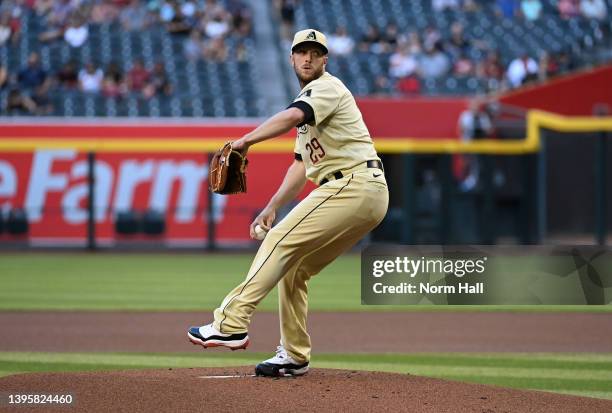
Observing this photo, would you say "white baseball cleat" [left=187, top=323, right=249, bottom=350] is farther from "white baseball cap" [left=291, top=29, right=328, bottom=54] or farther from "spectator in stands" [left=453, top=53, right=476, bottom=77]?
"spectator in stands" [left=453, top=53, right=476, bottom=77]

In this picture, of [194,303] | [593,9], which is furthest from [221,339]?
[593,9]

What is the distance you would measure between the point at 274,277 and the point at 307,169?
657mm

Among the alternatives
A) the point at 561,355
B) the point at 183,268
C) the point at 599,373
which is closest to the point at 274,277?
the point at 599,373

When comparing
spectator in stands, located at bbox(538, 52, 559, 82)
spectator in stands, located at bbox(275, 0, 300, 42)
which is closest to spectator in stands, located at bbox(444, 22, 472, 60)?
spectator in stands, located at bbox(538, 52, 559, 82)

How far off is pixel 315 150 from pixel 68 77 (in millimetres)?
16420

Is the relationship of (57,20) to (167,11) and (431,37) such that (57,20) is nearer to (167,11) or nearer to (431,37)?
(167,11)

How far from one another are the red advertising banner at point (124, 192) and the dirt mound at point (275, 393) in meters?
14.6

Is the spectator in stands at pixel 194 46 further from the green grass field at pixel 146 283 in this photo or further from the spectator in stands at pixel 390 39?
the green grass field at pixel 146 283

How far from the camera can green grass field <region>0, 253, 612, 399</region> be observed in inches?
293

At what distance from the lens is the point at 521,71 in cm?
2320

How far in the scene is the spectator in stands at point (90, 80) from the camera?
21.6 metres

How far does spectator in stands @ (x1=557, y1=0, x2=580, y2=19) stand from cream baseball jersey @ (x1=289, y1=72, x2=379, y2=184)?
21.1 m

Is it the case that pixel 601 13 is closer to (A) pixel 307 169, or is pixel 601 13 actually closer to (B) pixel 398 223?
(B) pixel 398 223

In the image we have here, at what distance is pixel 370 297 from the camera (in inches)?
494
